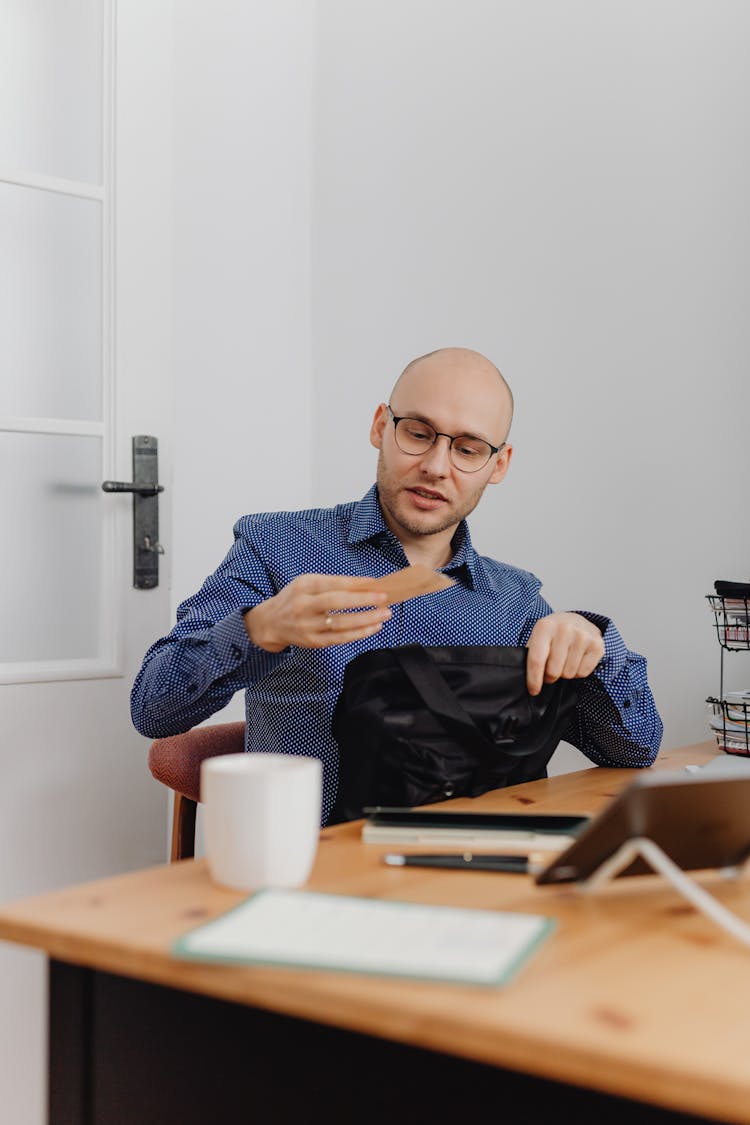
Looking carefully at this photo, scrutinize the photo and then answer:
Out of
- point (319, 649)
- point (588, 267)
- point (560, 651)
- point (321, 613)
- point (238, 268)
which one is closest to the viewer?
point (321, 613)

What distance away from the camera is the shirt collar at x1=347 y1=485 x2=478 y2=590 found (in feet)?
5.55

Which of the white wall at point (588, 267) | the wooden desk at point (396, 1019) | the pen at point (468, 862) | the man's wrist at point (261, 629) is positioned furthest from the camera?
the white wall at point (588, 267)

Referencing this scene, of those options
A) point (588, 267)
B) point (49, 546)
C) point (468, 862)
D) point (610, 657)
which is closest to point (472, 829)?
point (468, 862)

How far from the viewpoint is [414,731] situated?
1273 mm

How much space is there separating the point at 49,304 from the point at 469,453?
2.95 ft

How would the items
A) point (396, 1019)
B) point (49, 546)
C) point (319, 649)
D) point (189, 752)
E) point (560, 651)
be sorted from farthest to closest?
point (49, 546) → point (189, 752) → point (319, 649) → point (560, 651) → point (396, 1019)

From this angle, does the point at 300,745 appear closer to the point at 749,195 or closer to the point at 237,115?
the point at 749,195

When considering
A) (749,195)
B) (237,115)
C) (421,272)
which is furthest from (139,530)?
(749,195)

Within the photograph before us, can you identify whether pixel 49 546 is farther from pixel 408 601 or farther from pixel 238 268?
pixel 238 268

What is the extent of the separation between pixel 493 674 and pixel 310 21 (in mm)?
2076

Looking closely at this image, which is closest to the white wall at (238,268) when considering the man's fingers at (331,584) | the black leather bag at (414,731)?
the black leather bag at (414,731)

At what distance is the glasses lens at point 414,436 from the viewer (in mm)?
1661

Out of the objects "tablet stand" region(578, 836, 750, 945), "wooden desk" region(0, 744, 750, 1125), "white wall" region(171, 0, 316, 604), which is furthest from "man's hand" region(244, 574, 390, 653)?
"white wall" region(171, 0, 316, 604)

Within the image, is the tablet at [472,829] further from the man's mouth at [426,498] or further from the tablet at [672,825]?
the man's mouth at [426,498]
